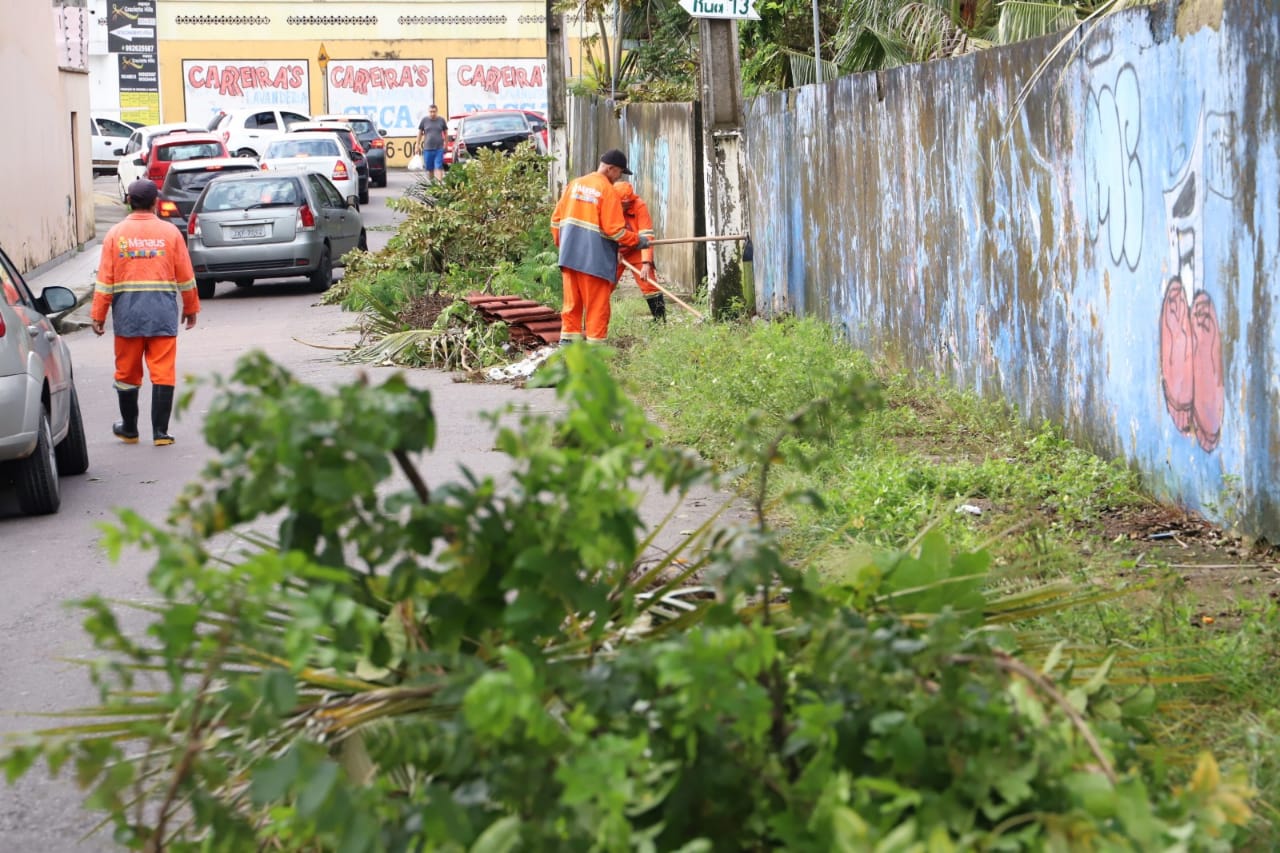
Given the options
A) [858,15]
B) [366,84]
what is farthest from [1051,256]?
[366,84]

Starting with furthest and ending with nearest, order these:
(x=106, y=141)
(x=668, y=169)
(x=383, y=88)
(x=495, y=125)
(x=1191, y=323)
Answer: (x=383, y=88)
(x=106, y=141)
(x=495, y=125)
(x=668, y=169)
(x=1191, y=323)

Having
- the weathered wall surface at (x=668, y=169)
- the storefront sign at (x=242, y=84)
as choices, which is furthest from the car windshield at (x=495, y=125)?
the storefront sign at (x=242, y=84)

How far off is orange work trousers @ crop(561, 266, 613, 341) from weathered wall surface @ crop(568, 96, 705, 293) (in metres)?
4.66

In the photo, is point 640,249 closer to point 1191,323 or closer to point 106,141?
point 1191,323

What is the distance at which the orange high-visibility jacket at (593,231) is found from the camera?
41.9 ft

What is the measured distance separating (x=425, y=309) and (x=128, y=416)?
5197 millimetres

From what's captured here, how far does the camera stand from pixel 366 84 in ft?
176

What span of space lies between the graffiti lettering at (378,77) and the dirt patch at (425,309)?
3887 centimetres

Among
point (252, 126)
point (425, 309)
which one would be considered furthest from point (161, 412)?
point (252, 126)

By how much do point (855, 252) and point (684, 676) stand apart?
9698 millimetres

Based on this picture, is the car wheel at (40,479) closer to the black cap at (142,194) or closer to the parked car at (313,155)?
the black cap at (142,194)

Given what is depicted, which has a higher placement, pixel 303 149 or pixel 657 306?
pixel 303 149

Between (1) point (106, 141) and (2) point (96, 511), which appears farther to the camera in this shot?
(1) point (106, 141)

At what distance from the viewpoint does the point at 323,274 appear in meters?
21.5
